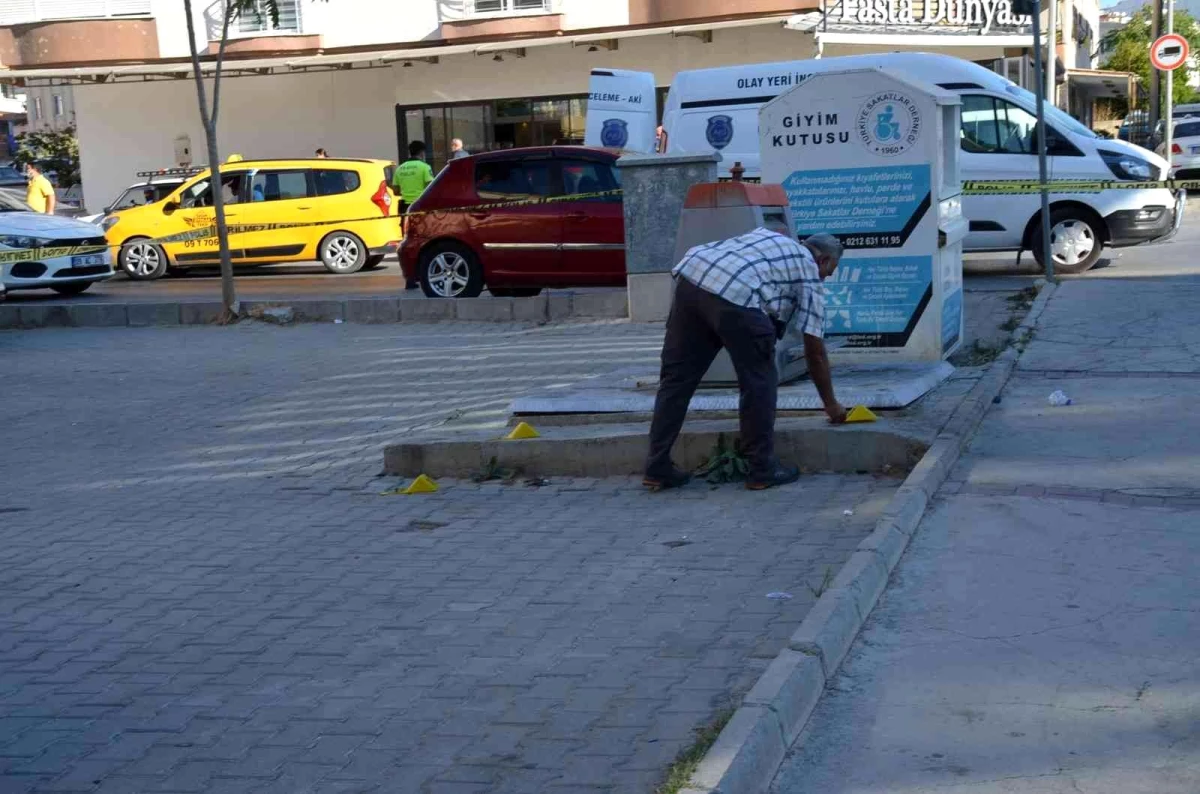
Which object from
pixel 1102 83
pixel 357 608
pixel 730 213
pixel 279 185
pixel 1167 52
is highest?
pixel 1102 83

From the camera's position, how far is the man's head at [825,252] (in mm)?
7332

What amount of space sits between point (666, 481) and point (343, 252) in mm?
Result: 14435

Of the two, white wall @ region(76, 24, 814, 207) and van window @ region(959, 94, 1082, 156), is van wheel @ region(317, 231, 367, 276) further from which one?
white wall @ region(76, 24, 814, 207)

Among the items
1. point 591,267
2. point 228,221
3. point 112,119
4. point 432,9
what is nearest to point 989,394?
point 591,267

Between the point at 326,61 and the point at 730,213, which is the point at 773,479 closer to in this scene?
the point at 730,213

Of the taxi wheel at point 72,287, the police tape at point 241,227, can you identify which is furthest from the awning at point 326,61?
the taxi wheel at point 72,287

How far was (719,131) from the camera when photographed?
1731 cm

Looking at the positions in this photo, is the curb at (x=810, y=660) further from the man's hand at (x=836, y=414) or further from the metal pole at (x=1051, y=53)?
the metal pole at (x=1051, y=53)

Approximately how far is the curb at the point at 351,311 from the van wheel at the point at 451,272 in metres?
0.49

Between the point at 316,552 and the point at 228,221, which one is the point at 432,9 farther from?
the point at 316,552

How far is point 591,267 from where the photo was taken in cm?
1466

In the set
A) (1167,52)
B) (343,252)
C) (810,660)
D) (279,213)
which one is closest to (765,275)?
(810,660)

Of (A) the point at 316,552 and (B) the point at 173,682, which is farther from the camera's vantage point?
(A) the point at 316,552

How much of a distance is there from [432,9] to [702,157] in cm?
1867
